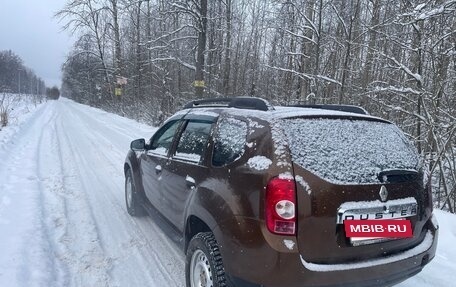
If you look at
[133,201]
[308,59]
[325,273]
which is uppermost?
[308,59]

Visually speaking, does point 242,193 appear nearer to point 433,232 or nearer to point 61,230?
point 433,232

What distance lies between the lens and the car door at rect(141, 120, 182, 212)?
419 centimetres

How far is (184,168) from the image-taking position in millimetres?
3486

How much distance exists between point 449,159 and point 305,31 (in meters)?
9.05

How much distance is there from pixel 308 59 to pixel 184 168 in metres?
12.6

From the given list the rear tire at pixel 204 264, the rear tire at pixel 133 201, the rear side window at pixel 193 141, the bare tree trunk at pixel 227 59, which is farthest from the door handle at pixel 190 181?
the bare tree trunk at pixel 227 59

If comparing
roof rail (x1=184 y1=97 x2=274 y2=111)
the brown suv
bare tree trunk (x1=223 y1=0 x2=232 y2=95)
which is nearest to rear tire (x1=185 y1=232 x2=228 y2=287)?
the brown suv

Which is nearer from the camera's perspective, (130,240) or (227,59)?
(130,240)

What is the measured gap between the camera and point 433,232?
3002 millimetres

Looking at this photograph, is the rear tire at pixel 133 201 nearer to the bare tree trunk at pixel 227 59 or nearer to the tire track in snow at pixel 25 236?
the tire track in snow at pixel 25 236

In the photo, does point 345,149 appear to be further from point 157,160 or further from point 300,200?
point 157,160

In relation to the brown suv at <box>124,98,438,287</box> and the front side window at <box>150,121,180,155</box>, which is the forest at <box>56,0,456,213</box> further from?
the front side window at <box>150,121,180,155</box>

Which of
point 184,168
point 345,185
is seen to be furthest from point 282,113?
A: point 184,168

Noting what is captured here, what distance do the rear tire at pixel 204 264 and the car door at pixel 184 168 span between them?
506 millimetres
